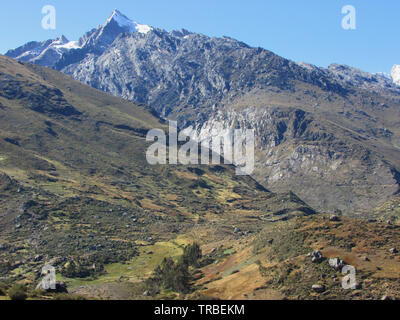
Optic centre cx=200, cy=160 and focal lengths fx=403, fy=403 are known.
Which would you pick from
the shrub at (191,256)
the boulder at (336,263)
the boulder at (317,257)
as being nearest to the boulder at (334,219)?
the boulder at (317,257)

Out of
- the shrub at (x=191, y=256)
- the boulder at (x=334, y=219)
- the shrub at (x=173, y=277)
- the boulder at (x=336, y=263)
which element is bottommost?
the shrub at (x=173, y=277)

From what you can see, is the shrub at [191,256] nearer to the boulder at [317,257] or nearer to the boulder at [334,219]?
the boulder at [334,219]

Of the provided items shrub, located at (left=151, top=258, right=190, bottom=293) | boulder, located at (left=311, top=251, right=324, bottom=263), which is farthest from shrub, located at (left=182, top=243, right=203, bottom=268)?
boulder, located at (left=311, top=251, right=324, bottom=263)

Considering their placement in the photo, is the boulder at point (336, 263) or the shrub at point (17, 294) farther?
the boulder at point (336, 263)

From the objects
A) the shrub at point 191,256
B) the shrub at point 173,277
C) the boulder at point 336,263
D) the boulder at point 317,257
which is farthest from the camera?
Result: the shrub at point 191,256

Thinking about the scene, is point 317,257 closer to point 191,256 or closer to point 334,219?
point 334,219

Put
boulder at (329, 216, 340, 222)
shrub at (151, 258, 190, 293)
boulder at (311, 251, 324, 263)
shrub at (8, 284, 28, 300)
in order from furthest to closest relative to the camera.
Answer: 1. boulder at (329, 216, 340, 222)
2. shrub at (151, 258, 190, 293)
3. boulder at (311, 251, 324, 263)
4. shrub at (8, 284, 28, 300)

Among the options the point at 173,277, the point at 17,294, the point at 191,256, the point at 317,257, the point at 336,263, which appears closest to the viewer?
the point at 17,294

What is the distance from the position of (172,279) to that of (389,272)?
62.7 meters

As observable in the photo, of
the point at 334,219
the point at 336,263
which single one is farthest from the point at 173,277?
the point at 334,219

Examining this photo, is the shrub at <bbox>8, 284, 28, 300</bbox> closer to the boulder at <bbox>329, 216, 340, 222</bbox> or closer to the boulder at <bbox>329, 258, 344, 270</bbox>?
the boulder at <bbox>329, 258, 344, 270</bbox>

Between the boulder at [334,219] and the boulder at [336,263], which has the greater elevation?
the boulder at [334,219]

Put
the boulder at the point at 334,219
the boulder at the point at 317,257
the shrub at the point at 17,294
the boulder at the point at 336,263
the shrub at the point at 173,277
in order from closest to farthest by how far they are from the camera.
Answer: the shrub at the point at 17,294
the boulder at the point at 336,263
the boulder at the point at 317,257
the shrub at the point at 173,277
the boulder at the point at 334,219
